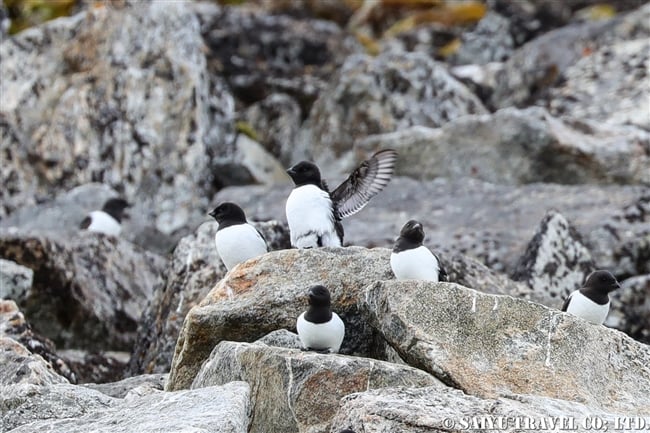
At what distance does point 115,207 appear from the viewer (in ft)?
68.1

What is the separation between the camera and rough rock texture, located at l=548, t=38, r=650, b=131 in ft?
75.4

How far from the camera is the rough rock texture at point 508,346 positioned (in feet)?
31.4

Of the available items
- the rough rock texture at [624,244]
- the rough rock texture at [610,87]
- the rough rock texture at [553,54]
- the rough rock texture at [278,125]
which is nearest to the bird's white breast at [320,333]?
the rough rock texture at [624,244]

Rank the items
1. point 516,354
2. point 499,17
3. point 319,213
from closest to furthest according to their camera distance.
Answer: point 516,354
point 319,213
point 499,17

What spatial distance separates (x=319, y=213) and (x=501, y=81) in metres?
15.9

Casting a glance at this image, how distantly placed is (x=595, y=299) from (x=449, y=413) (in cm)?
430

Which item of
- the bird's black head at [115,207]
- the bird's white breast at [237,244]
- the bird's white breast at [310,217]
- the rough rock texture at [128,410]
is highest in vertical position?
the bird's black head at [115,207]

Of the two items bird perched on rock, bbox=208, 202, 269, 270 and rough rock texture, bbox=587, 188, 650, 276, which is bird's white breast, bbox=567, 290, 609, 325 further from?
rough rock texture, bbox=587, 188, 650, 276

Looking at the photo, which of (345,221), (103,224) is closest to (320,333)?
(345,221)

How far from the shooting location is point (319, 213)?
41.3 ft

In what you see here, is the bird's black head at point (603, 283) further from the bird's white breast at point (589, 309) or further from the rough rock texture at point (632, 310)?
the rough rock texture at point (632, 310)

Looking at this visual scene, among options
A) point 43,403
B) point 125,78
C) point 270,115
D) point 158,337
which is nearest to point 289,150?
point 270,115

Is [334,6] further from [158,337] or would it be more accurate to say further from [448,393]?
[448,393]

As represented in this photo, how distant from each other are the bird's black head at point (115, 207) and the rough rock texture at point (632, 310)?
917 centimetres
